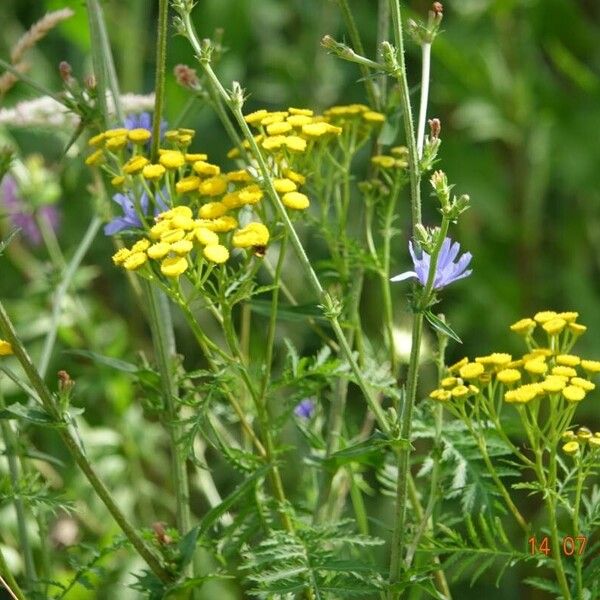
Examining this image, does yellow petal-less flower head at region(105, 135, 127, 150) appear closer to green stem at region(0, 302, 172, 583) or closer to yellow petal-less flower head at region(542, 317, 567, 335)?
green stem at region(0, 302, 172, 583)

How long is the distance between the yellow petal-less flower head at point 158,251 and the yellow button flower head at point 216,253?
3cm

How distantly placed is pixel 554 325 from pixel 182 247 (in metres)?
0.32

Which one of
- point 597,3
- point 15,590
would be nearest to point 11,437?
point 15,590

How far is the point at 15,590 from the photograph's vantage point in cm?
111

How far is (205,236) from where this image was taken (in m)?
1.03

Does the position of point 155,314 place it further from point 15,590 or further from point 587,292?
point 587,292

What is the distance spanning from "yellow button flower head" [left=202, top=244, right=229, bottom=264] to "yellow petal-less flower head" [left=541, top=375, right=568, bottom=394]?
0.27m

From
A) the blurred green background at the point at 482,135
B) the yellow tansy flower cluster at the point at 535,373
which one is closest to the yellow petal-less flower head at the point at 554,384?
the yellow tansy flower cluster at the point at 535,373

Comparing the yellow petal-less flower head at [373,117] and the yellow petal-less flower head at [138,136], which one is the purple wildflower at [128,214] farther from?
the yellow petal-less flower head at [373,117]

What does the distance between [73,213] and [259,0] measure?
2.07 ft

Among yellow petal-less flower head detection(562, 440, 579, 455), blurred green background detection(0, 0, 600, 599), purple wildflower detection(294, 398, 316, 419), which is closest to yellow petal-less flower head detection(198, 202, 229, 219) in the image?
yellow petal-less flower head detection(562, 440, 579, 455)

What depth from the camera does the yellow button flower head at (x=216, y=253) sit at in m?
1.01

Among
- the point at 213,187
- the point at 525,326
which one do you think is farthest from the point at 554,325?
the point at 213,187

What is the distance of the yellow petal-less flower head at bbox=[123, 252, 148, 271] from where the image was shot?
3.35ft
